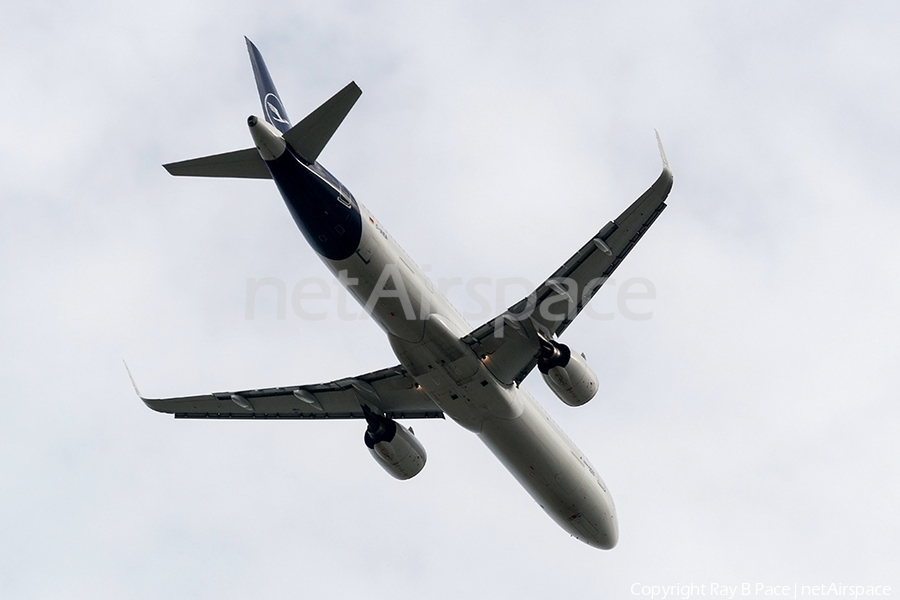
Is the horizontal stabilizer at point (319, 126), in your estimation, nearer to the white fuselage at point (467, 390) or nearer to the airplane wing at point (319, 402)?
the white fuselage at point (467, 390)

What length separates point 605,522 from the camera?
3031 cm

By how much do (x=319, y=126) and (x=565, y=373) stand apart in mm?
9575

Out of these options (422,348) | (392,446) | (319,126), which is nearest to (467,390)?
(422,348)

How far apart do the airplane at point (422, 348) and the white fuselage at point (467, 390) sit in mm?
36

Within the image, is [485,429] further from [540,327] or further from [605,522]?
[605,522]

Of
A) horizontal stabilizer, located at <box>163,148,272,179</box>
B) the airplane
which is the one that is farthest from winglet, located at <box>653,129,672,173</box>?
horizontal stabilizer, located at <box>163,148,272,179</box>

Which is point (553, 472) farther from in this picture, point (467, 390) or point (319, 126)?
point (319, 126)

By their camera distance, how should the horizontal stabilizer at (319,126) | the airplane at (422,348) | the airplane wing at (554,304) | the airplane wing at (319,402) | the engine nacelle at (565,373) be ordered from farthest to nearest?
the airplane wing at (319,402) < the engine nacelle at (565,373) < the airplane wing at (554,304) < the airplane at (422,348) < the horizontal stabilizer at (319,126)

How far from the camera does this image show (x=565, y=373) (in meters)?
25.3

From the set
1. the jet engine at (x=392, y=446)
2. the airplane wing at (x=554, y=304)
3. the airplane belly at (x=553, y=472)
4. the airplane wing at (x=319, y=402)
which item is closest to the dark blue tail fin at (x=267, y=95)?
the airplane wing at (x=319, y=402)

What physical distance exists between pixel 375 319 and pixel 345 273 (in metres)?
1.88

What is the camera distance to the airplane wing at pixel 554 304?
2370cm

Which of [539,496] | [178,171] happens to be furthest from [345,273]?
[539,496]

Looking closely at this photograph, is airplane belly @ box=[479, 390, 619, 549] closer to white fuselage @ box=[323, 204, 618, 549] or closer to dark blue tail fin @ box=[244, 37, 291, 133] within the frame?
white fuselage @ box=[323, 204, 618, 549]
